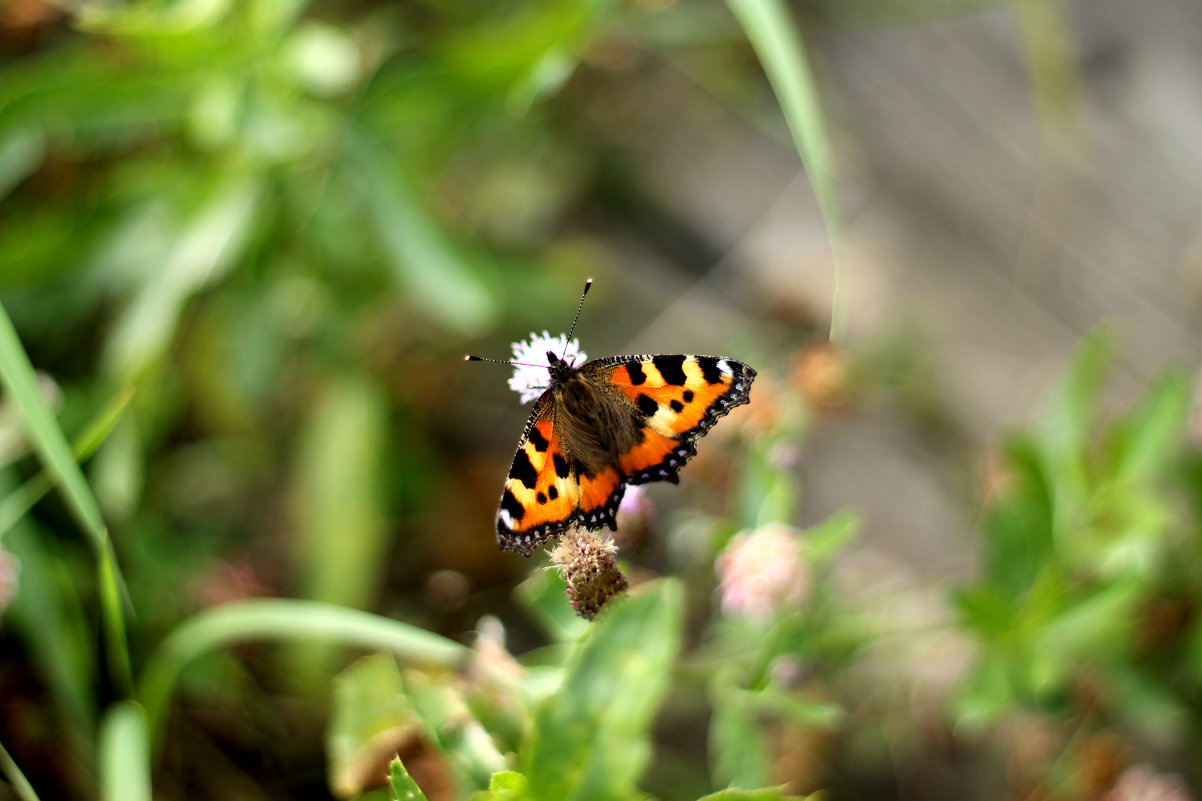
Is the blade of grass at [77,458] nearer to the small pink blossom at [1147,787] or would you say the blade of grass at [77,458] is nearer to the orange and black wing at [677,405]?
the orange and black wing at [677,405]

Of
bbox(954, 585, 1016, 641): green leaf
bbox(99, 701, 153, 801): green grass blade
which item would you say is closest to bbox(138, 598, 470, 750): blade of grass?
bbox(99, 701, 153, 801): green grass blade

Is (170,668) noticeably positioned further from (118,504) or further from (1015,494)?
(1015,494)

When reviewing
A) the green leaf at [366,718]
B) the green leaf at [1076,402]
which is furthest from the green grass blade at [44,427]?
the green leaf at [1076,402]

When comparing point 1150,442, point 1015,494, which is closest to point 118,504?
point 1015,494

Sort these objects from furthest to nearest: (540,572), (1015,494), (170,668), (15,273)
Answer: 1. (15,273)
2. (1015,494)
3. (170,668)
4. (540,572)

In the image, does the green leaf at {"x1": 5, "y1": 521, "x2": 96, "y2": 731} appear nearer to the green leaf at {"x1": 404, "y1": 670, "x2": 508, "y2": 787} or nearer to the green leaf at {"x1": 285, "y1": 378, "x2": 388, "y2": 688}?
the green leaf at {"x1": 285, "y1": 378, "x2": 388, "y2": 688}
